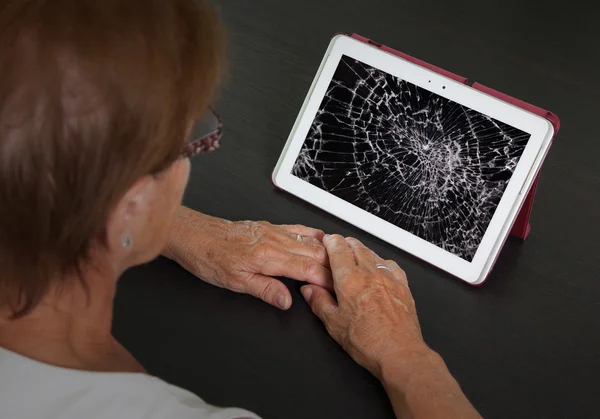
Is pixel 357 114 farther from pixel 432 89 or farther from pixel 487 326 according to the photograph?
pixel 487 326

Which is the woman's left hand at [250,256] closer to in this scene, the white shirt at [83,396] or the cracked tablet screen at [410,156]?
the cracked tablet screen at [410,156]

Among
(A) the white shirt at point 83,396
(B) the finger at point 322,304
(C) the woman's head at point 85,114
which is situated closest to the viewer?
(C) the woman's head at point 85,114

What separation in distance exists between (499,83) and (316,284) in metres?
0.59

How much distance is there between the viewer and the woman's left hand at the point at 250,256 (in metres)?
1.07

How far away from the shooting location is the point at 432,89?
1160 millimetres

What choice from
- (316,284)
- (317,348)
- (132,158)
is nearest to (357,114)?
(316,284)

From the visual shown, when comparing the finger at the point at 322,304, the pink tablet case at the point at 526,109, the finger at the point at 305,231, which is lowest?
the finger at the point at 322,304

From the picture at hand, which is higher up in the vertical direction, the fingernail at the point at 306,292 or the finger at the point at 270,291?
the fingernail at the point at 306,292

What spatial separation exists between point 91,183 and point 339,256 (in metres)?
0.54

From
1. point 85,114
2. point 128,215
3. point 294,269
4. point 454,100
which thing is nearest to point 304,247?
point 294,269

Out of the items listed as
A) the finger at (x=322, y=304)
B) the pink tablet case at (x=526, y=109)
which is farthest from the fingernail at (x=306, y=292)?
the pink tablet case at (x=526, y=109)

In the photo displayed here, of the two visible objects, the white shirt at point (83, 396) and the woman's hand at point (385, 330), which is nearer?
the white shirt at point (83, 396)

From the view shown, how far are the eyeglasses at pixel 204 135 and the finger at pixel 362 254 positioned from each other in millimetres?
365

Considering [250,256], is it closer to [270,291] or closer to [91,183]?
[270,291]
